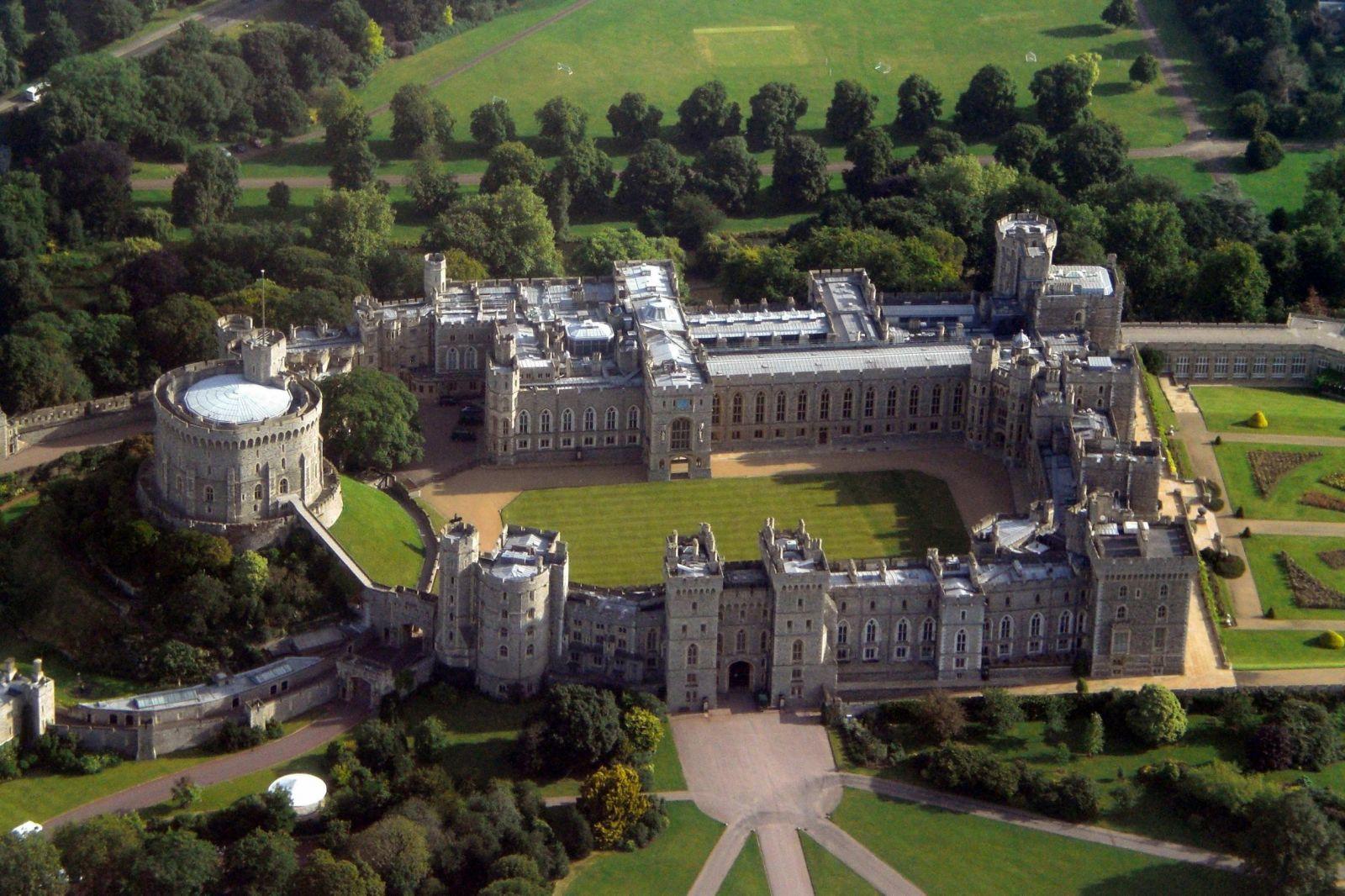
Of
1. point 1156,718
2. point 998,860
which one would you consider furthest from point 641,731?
point 1156,718

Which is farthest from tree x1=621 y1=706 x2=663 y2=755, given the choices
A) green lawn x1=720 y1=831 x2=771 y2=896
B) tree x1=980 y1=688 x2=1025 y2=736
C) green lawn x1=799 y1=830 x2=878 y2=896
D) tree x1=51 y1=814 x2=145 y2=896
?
tree x1=51 y1=814 x2=145 y2=896

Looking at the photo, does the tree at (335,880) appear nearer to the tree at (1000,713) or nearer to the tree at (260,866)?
the tree at (260,866)

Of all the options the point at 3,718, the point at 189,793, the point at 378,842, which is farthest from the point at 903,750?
the point at 3,718

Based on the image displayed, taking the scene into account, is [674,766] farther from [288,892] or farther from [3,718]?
[3,718]

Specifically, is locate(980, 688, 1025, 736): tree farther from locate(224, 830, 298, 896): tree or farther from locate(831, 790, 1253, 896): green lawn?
locate(224, 830, 298, 896): tree

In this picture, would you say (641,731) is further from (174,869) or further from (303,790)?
(174,869)

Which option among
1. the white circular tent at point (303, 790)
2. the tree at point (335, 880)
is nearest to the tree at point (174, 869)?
the tree at point (335, 880)

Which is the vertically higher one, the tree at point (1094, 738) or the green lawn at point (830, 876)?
the tree at point (1094, 738)
